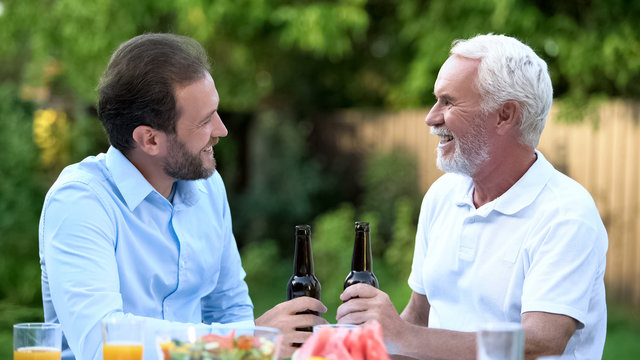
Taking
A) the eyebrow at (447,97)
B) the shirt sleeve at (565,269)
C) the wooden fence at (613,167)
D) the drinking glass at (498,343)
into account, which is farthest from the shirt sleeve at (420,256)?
the wooden fence at (613,167)

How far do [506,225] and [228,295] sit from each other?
1069 millimetres

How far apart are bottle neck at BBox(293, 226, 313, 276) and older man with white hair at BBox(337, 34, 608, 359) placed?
0.18 metres

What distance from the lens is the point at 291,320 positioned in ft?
7.13

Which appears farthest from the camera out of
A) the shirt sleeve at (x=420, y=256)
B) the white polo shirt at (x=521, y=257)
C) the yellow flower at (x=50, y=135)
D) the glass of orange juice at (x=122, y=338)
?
the yellow flower at (x=50, y=135)

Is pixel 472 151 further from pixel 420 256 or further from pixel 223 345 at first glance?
pixel 223 345

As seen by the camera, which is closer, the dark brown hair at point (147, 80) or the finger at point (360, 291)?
the finger at point (360, 291)

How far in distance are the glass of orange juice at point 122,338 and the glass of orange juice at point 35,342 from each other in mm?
173

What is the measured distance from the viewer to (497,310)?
2.62 meters

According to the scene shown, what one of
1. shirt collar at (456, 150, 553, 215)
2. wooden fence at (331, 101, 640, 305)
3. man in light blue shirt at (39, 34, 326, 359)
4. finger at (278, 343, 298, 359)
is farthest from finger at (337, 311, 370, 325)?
wooden fence at (331, 101, 640, 305)

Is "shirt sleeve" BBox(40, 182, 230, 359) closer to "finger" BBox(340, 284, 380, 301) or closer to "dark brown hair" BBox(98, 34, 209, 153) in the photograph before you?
"dark brown hair" BBox(98, 34, 209, 153)

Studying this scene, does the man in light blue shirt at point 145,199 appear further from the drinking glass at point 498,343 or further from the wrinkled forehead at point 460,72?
the drinking glass at point 498,343

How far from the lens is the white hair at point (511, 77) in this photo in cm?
265

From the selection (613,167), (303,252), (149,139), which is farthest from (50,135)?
(303,252)

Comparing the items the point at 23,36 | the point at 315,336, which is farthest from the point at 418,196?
the point at 315,336
